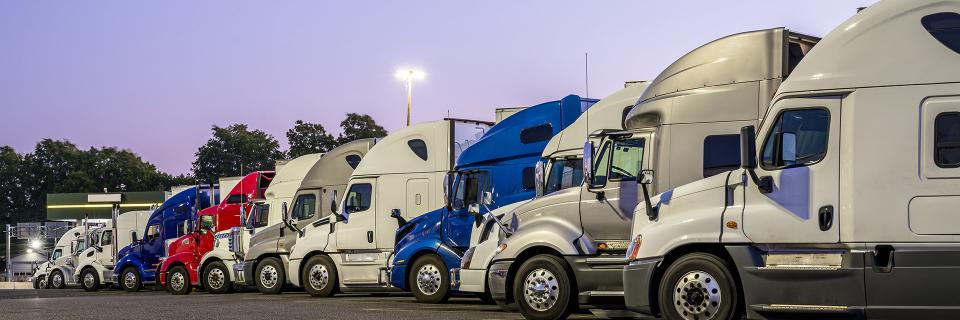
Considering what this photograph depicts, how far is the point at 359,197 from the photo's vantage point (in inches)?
950

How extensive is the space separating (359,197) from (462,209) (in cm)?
399

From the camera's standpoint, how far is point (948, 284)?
410 inches

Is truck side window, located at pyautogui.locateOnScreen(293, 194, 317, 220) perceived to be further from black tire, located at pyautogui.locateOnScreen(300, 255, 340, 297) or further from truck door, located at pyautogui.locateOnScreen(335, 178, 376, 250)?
truck door, located at pyautogui.locateOnScreen(335, 178, 376, 250)

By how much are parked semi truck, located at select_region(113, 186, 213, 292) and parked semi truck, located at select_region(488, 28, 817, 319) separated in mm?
20820

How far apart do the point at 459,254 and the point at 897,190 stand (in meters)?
10.6

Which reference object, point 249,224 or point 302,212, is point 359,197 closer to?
point 302,212

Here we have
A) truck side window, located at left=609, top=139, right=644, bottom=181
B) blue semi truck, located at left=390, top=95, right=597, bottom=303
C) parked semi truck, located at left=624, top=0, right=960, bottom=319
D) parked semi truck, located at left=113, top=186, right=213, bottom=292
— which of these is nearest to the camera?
parked semi truck, located at left=624, top=0, right=960, bottom=319

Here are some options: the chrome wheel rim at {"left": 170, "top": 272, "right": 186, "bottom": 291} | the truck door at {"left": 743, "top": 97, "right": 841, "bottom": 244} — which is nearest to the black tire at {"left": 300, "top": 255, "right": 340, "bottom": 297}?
the chrome wheel rim at {"left": 170, "top": 272, "right": 186, "bottom": 291}

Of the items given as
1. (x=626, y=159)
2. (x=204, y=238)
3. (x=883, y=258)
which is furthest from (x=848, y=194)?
(x=204, y=238)

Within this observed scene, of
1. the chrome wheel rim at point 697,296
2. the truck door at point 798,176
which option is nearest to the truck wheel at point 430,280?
the chrome wheel rim at point 697,296

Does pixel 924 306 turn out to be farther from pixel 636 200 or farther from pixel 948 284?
pixel 636 200

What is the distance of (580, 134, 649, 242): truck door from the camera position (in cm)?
1464

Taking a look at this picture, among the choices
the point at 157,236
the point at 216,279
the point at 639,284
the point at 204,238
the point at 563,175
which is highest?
the point at 563,175

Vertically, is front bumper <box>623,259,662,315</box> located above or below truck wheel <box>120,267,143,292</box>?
above
